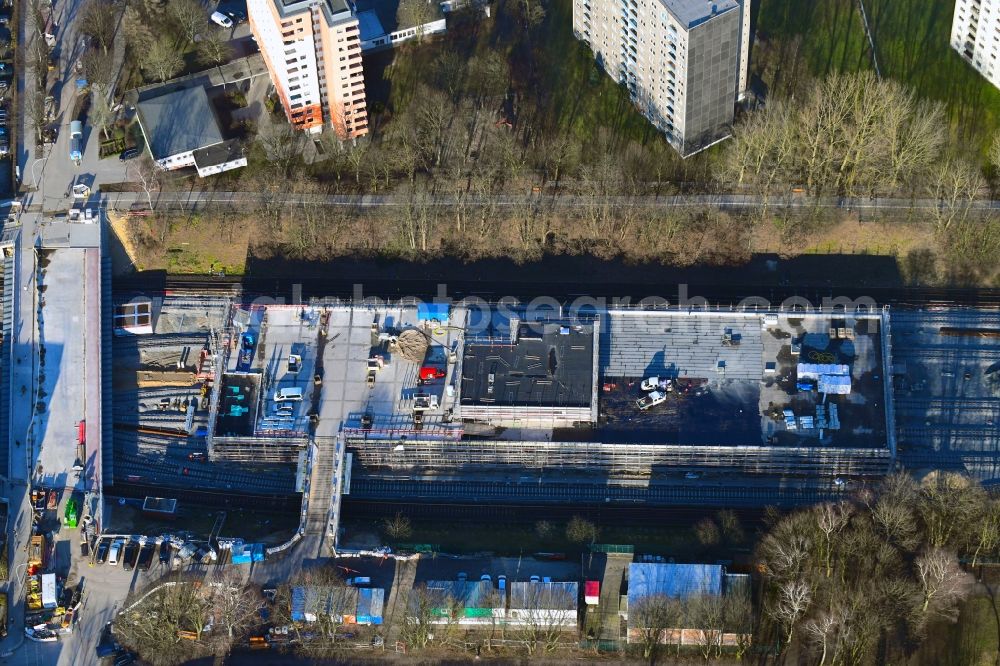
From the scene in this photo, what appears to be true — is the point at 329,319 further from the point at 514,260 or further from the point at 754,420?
the point at 754,420

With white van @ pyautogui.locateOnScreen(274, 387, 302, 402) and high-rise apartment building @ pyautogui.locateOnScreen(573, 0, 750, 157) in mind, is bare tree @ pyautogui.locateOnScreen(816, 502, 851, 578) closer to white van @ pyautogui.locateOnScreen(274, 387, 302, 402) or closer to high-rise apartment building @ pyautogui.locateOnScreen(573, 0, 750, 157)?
high-rise apartment building @ pyautogui.locateOnScreen(573, 0, 750, 157)

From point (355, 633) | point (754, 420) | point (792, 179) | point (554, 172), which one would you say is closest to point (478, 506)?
point (355, 633)

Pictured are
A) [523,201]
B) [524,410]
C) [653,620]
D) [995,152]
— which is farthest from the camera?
[523,201]

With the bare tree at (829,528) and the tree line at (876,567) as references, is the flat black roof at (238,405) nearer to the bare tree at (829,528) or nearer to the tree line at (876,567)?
the tree line at (876,567)

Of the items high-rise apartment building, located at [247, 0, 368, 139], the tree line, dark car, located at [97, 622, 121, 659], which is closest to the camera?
the tree line

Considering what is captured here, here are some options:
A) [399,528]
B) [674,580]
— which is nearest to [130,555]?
[399,528]

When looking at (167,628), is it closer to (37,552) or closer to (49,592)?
(49,592)

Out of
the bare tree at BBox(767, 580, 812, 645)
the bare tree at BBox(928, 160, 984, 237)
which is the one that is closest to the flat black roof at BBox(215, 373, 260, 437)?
the bare tree at BBox(767, 580, 812, 645)
